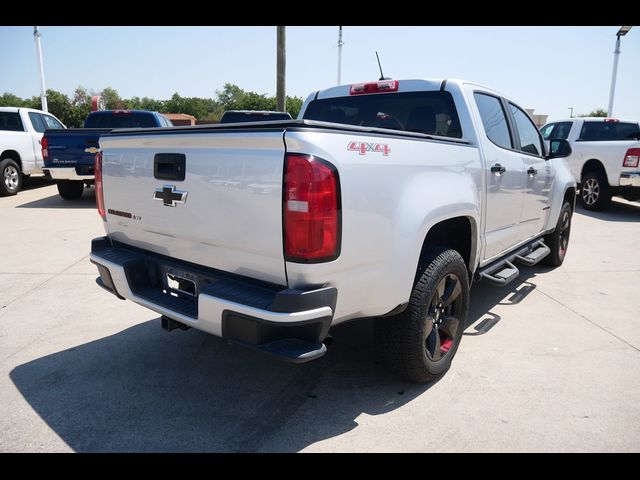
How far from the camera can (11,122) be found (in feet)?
35.4

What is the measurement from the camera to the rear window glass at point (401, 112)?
11.2 feet

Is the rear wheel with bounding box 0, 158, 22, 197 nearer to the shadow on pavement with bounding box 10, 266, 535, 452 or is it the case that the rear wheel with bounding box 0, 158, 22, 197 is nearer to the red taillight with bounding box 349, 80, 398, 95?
the shadow on pavement with bounding box 10, 266, 535, 452

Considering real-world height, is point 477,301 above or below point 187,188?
below

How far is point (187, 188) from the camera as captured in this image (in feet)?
7.88

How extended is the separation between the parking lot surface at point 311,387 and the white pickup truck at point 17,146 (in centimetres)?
719

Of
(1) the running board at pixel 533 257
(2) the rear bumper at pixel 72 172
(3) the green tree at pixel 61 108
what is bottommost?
(1) the running board at pixel 533 257

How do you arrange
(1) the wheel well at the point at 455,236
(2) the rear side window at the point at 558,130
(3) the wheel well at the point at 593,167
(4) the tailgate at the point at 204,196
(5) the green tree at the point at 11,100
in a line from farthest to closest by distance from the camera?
(5) the green tree at the point at 11,100
(2) the rear side window at the point at 558,130
(3) the wheel well at the point at 593,167
(1) the wheel well at the point at 455,236
(4) the tailgate at the point at 204,196

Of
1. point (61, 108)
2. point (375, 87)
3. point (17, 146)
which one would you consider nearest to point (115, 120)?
point (17, 146)

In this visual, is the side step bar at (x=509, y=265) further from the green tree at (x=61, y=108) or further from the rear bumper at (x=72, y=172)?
the green tree at (x=61, y=108)

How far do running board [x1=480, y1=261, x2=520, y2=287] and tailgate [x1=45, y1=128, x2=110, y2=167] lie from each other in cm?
794

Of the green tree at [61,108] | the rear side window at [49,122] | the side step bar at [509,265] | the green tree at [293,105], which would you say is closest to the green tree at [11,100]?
the green tree at [61,108]
